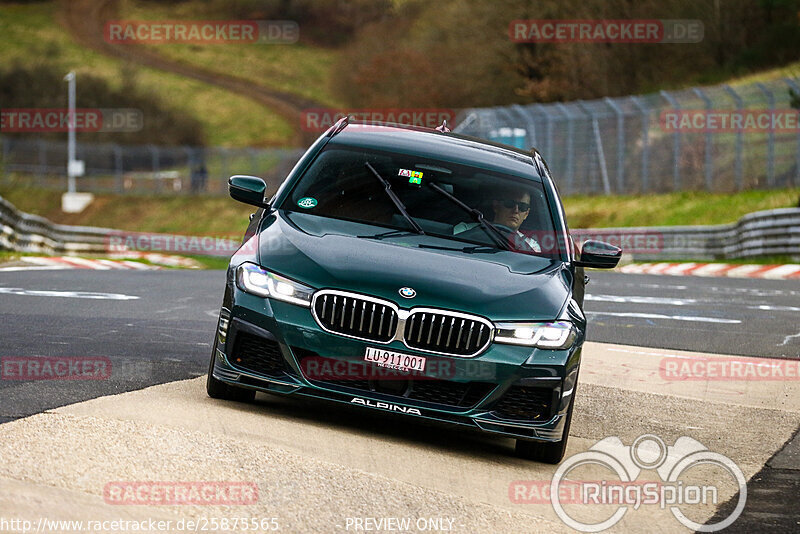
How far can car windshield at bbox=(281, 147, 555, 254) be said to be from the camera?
301 inches

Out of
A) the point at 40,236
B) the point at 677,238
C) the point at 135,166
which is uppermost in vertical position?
the point at 677,238

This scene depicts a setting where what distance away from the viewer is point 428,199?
308 inches

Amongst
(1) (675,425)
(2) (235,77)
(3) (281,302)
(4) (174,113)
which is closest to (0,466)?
(3) (281,302)

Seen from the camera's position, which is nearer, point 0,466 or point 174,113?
point 0,466

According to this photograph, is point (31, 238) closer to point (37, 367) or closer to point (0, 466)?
point (37, 367)

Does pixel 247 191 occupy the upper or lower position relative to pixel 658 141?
upper

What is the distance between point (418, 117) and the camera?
65.8 metres

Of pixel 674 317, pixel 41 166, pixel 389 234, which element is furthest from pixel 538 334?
pixel 41 166

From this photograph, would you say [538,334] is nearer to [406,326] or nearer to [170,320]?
[406,326]

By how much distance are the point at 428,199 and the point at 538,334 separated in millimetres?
1482

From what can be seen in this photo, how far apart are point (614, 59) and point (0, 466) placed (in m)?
53.7

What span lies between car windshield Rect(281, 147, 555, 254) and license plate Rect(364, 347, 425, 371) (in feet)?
3.50

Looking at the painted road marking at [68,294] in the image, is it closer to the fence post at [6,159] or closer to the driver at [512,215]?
the driver at [512,215]

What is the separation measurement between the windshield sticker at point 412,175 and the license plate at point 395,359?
5.35 feet
